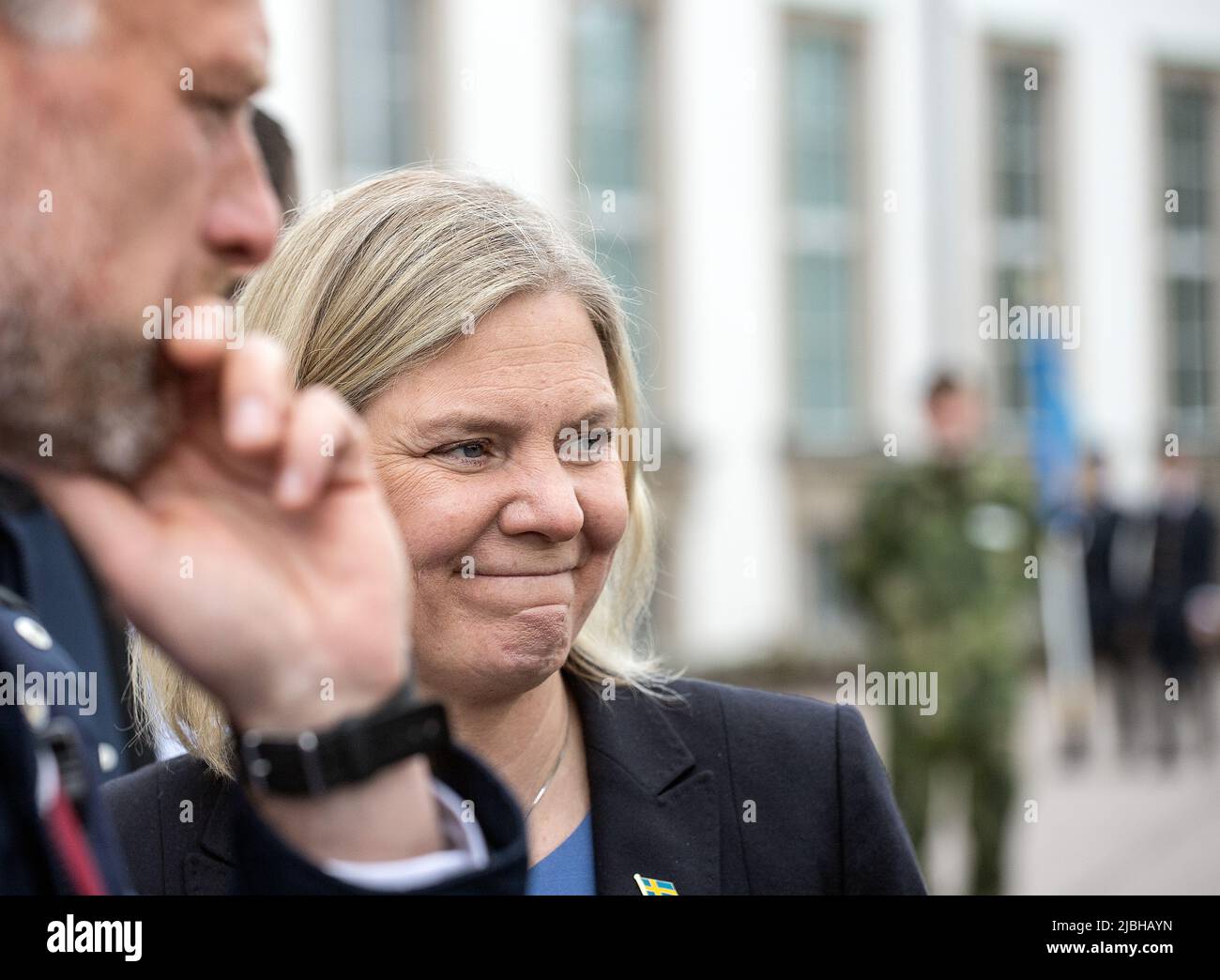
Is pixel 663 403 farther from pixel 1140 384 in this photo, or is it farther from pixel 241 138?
pixel 241 138

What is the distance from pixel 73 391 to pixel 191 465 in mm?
135

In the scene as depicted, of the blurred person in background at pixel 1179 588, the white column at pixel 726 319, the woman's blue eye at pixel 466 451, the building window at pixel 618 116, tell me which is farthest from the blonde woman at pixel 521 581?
the white column at pixel 726 319

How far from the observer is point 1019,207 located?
50.1 ft

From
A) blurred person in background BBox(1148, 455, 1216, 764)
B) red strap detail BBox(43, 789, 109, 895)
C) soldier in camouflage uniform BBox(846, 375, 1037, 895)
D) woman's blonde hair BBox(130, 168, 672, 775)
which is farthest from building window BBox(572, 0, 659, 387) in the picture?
red strap detail BBox(43, 789, 109, 895)

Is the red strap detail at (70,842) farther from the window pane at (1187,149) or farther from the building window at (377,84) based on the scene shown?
the window pane at (1187,149)

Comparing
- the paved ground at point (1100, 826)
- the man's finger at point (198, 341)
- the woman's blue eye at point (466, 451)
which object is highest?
the man's finger at point (198, 341)

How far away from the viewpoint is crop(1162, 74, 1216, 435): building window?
16.0m

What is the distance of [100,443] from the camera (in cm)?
110

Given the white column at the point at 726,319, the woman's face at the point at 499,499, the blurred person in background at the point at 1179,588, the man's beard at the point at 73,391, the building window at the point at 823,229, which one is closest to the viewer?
the man's beard at the point at 73,391

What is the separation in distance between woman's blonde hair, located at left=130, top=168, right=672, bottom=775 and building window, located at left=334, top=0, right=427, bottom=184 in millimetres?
9978

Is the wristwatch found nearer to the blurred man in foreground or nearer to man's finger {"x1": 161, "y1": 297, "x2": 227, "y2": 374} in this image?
the blurred man in foreground

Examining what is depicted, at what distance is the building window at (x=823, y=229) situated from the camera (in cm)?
1405

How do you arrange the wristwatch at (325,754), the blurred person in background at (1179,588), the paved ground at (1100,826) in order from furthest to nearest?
the blurred person in background at (1179,588), the paved ground at (1100,826), the wristwatch at (325,754)

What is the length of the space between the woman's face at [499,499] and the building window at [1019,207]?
43.8 feet
